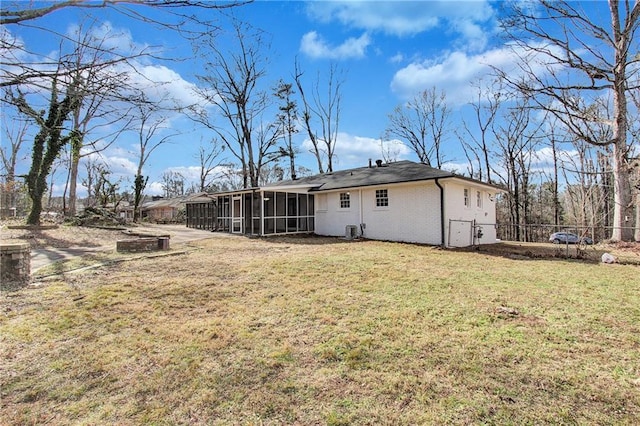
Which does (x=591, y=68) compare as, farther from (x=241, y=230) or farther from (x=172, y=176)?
(x=172, y=176)

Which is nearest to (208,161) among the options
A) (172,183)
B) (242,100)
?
(242,100)

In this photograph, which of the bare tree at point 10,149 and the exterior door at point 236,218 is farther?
the exterior door at point 236,218

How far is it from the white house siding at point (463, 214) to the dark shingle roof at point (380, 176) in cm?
102

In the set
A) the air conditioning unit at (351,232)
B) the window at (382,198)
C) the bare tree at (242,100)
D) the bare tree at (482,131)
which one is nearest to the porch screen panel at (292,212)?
the air conditioning unit at (351,232)

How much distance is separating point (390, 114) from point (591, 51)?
18.5 metres

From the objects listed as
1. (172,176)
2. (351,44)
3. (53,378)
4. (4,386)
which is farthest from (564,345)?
(172,176)

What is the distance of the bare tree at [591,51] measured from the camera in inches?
391

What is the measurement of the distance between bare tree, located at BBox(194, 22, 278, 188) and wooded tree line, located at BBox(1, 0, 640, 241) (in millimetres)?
94

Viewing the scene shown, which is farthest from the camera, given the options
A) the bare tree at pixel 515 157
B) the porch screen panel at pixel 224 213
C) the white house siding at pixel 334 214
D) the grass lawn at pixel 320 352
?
the bare tree at pixel 515 157

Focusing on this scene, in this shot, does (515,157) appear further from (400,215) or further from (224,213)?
(224,213)

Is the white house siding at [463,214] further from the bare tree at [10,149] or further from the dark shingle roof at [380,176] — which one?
the bare tree at [10,149]

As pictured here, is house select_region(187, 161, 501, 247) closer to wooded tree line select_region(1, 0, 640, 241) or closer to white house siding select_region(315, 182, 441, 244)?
white house siding select_region(315, 182, 441, 244)

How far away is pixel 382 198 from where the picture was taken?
1370 cm

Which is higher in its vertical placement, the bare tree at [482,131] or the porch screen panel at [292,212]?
the bare tree at [482,131]
